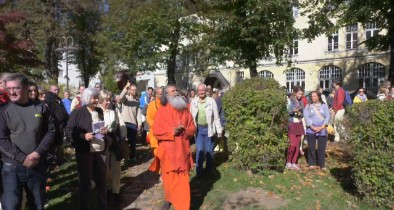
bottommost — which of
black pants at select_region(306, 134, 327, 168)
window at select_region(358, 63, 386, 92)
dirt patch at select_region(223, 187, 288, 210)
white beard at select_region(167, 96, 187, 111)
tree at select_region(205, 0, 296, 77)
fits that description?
dirt patch at select_region(223, 187, 288, 210)

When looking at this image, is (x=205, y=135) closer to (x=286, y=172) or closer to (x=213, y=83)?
(x=286, y=172)

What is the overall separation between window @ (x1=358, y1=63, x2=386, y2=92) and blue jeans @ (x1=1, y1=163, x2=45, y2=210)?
33596mm

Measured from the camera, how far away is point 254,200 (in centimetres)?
685

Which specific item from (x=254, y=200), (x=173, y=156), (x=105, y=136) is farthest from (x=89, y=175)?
(x=254, y=200)

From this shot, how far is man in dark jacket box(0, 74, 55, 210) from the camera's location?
14.2 feet

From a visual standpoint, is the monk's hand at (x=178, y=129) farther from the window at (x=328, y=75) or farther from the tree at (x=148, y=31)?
the window at (x=328, y=75)

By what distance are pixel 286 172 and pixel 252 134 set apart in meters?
1.12

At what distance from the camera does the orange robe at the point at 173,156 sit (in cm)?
595

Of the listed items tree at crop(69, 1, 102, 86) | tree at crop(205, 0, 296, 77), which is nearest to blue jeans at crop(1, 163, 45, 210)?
tree at crop(205, 0, 296, 77)

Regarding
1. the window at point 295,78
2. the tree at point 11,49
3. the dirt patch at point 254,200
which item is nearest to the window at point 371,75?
the window at point 295,78

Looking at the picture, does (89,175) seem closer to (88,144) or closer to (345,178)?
(88,144)

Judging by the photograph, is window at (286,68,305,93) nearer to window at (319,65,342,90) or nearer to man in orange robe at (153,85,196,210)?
window at (319,65,342,90)

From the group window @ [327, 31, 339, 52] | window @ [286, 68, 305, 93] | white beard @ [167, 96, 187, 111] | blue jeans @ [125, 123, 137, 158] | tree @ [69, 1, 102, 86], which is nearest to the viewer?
white beard @ [167, 96, 187, 111]

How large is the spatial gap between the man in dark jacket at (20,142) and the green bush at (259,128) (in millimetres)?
4394
